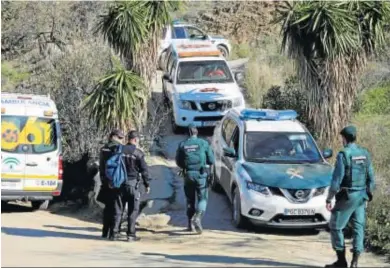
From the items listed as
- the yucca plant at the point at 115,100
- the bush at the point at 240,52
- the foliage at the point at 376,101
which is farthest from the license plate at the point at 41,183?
the bush at the point at 240,52

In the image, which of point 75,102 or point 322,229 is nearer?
point 322,229

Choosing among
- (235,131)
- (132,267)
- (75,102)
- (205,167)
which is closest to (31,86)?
(75,102)

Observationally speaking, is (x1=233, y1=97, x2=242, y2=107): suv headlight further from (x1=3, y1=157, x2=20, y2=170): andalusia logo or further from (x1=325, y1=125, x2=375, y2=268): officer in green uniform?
(x1=325, y1=125, x2=375, y2=268): officer in green uniform

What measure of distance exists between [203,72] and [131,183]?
25.8ft

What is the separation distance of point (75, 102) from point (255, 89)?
5.86 meters

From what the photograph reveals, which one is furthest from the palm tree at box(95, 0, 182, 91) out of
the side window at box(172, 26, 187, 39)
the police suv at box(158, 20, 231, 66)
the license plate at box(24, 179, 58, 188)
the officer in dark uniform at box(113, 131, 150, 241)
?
the side window at box(172, 26, 187, 39)

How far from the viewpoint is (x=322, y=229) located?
→ 13.0 meters

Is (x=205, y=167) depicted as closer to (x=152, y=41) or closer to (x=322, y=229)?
(x=322, y=229)

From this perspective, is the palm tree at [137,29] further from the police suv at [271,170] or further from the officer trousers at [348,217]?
the officer trousers at [348,217]

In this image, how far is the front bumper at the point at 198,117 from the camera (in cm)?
1834

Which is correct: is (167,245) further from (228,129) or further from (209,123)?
(209,123)

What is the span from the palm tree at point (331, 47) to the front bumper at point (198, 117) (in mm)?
2611

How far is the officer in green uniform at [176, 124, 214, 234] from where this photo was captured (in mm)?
12641

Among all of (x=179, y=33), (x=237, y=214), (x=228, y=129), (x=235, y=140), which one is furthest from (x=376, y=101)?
(x=179, y=33)
